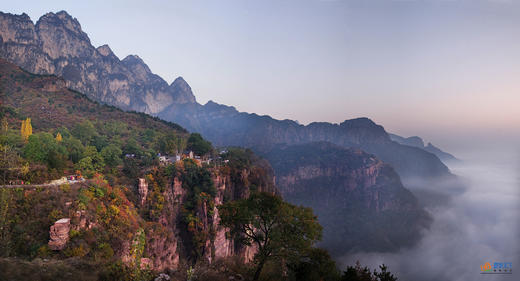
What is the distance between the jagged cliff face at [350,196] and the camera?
3543 inches

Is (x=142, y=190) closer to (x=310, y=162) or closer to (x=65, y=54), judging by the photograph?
(x=310, y=162)

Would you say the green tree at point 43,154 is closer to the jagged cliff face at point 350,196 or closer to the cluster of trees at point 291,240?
the cluster of trees at point 291,240

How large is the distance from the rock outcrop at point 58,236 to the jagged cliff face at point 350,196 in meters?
73.1

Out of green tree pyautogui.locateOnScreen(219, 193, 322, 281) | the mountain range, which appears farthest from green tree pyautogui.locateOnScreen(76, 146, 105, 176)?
the mountain range

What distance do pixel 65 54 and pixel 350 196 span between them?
595 feet

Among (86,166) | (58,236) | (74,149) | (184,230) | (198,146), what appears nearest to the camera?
(58,236)

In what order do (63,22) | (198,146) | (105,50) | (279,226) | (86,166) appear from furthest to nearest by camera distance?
1. (105,50)
2. (63,22)
3. (198,146)
4. (86,166)
5. (279,226)

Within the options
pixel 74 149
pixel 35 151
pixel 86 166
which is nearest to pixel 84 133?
pixel 74 149

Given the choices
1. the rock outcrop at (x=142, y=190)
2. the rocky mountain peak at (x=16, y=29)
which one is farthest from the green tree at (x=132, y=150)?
the rocky mountain peak at (x=16, y=29)

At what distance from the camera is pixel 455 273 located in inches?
2258

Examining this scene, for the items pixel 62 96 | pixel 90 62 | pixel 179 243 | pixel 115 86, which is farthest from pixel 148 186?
pixel 115 86

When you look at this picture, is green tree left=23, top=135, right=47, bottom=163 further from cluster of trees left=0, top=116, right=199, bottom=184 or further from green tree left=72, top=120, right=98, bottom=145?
green tree left=72, top=120, right=98, bottom=145

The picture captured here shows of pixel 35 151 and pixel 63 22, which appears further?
pixel 63 22

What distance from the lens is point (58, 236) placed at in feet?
61.1
